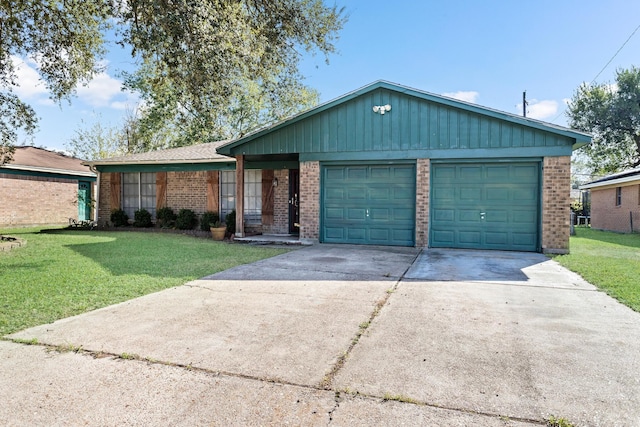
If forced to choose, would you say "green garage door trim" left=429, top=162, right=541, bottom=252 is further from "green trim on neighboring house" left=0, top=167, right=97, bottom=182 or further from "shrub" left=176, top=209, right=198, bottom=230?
"green trim on neighboring house" left=0, top=167, right=97, bottom=182

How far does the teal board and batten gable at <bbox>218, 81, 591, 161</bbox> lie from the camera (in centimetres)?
920

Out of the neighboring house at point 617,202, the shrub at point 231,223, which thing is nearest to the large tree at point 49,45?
the shrub at point 231,223

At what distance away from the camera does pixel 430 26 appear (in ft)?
40.3

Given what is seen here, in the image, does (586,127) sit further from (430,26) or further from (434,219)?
(434,219)

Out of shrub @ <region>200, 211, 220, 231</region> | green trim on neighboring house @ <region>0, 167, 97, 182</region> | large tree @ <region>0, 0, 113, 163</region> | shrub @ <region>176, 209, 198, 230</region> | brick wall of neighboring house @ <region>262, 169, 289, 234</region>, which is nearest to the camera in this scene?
large tree @ <region>0, 0, 113, 163</region>

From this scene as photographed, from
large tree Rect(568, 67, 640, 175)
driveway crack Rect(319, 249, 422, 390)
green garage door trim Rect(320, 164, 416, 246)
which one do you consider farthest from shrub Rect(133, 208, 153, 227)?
large tree Rect(568, 67, 640, 175)

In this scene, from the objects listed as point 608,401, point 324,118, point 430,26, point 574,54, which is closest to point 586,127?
point 574,54

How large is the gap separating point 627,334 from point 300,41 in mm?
7935

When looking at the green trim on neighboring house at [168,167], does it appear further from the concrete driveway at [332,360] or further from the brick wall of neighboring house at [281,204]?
the concrete driveway at [332,360]

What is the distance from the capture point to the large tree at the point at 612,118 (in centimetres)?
2455

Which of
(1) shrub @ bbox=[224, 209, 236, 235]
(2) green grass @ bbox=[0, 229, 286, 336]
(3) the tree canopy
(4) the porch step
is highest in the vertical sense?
(3) the tree canopy

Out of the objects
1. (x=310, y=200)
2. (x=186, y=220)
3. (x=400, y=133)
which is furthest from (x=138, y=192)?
(x=400, y=133)

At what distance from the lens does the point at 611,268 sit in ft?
23.5

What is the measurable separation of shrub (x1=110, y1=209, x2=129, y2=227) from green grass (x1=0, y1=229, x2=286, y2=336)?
4173mm
